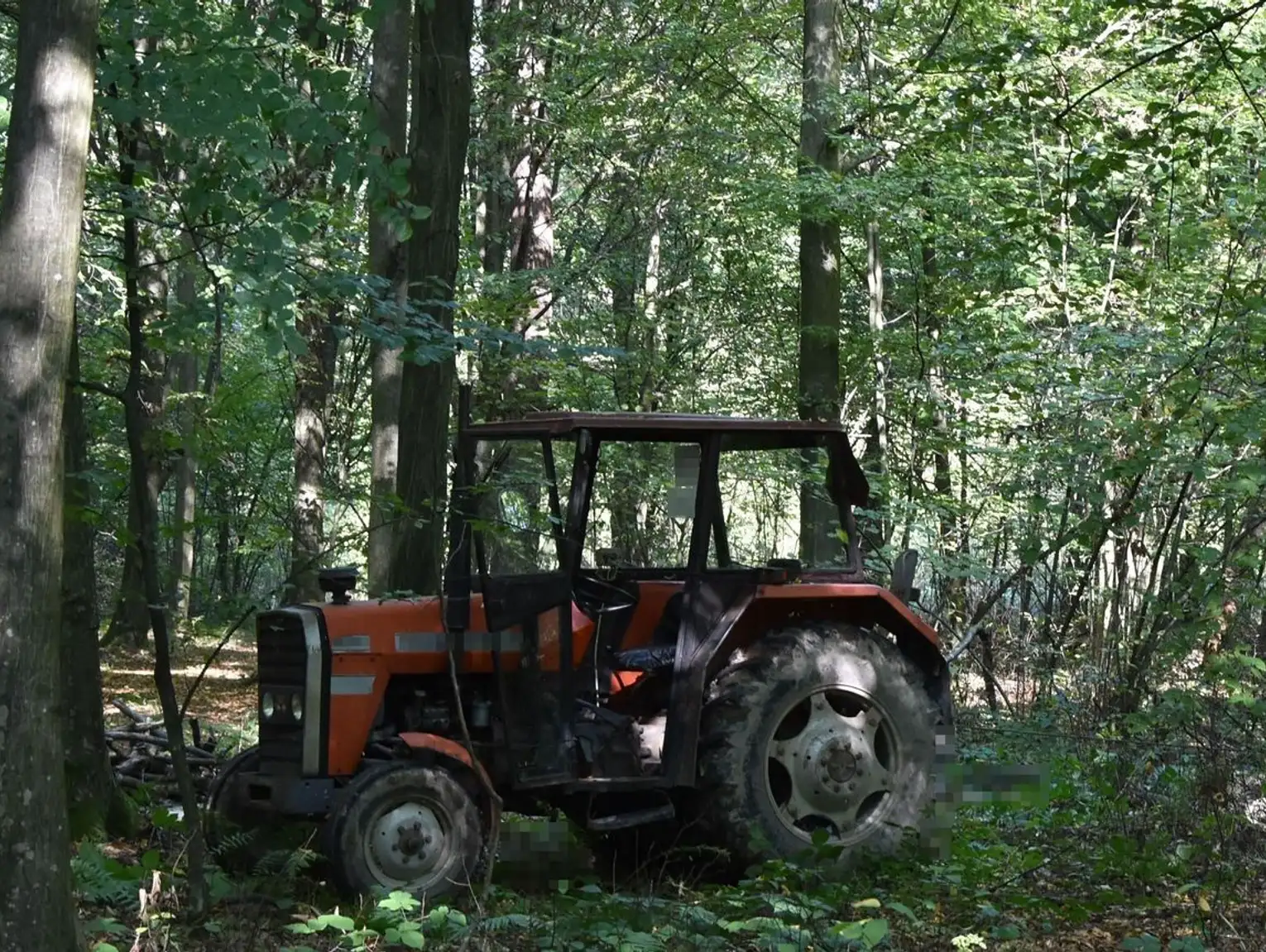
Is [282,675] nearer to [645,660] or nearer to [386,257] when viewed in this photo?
[645,660]

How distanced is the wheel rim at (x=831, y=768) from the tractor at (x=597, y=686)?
12 millimetres

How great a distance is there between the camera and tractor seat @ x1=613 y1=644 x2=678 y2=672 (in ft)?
22.7

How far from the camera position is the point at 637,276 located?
20.1 m

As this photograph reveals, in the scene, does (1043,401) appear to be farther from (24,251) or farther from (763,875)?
(24,251)

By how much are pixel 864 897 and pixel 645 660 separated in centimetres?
149

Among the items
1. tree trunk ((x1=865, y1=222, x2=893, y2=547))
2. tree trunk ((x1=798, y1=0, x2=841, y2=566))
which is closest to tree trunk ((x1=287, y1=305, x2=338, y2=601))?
tree trunk ((x1=798, y1=0, x2=841, y2=566))

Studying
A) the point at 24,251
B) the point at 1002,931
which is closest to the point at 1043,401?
the point at 1002,931

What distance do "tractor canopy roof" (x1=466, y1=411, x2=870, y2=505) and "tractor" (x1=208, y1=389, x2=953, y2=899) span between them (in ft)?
0.04

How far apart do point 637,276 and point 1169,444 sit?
11.1m

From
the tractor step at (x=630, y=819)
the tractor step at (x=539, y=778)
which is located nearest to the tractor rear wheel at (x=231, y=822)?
the tractor step at (x=539, y=778)

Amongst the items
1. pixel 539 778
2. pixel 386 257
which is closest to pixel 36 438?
pixel 539 778

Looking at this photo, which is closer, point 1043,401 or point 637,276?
point 1043,401

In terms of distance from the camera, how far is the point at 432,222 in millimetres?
9555

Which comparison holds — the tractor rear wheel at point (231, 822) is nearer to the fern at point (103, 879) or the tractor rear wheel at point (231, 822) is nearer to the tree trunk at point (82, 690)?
the fern at point (103, 879)
